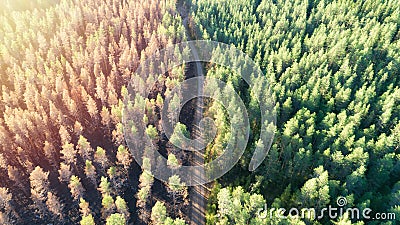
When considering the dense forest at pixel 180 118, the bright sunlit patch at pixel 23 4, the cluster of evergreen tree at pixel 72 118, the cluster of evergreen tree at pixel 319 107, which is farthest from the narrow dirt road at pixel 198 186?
the bright sunlit patch at pixel 23 4

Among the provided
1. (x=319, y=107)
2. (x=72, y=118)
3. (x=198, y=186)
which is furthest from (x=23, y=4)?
(x=319, y=107)

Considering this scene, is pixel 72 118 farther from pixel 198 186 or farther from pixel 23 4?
pixel 23 4

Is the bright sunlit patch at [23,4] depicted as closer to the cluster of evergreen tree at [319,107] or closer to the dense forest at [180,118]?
the dense forest at [180,118]

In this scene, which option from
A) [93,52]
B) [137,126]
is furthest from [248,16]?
[137,126]

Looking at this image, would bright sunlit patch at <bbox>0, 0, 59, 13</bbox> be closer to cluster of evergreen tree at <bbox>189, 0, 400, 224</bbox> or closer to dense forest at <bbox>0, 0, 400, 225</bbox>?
dense forest at <bbox>0, 0, 400, 225</bbox>

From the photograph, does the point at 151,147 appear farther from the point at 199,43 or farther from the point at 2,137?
the point at 199,43

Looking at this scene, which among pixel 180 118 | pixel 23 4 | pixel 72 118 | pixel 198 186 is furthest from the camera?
pixel 23 4

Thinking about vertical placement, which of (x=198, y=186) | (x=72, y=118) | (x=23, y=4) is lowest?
(x=198, y=186)

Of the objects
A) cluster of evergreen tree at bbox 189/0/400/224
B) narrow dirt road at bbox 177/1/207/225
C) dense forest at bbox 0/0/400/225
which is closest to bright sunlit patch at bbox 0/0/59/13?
dense forest at bbox 0/0/400/225
